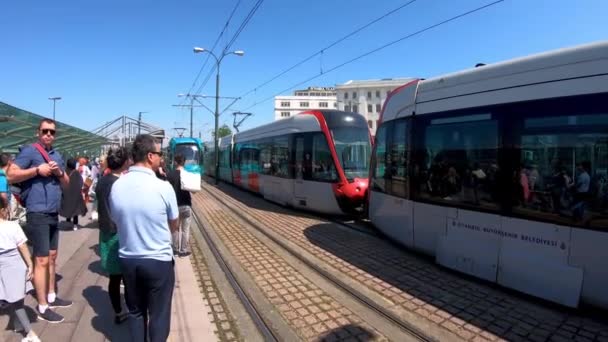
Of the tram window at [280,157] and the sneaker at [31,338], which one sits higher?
the tram window at [280,157]

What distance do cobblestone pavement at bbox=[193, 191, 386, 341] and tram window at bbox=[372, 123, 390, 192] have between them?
2891 millimetres

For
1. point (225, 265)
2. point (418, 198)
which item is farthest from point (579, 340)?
point (225, 265)

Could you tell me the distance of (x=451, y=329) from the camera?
3.89 m

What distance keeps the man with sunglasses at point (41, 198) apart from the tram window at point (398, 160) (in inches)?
215

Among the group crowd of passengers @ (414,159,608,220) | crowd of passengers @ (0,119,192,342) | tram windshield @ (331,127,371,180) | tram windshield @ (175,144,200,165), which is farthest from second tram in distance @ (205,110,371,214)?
tram windshield @ (175,144,200,165)

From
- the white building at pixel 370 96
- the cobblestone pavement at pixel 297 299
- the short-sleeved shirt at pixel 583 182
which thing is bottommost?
the cobblestone pavement at pixel 297 299

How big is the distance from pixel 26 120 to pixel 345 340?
12.0 metres


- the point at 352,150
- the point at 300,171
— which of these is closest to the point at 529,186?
the point at 352,150

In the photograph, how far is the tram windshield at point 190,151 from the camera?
2198 cm

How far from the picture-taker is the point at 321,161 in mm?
10117

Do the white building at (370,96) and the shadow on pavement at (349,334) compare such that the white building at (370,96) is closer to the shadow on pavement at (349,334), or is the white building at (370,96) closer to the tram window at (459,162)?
the tram window at (459,162)

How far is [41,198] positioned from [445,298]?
16.8ft

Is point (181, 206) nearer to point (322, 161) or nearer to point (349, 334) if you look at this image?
point (349, 334)

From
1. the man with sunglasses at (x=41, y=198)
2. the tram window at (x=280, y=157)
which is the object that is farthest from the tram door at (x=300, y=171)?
the man with sunglasses at (x=41, y=198)
